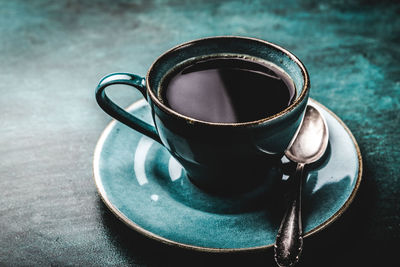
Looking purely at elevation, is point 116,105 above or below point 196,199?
above

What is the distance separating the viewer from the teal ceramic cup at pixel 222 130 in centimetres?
54

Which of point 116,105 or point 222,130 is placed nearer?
point 222,130

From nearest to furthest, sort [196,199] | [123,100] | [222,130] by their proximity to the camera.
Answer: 1. [222,130]
2. [196,199]
3. [123,100]

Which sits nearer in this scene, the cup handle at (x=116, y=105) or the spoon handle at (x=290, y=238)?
the spoon handle at (x=290, y=238)

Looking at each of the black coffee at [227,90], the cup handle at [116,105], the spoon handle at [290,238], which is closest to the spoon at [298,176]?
the spoon handle at [290,238]

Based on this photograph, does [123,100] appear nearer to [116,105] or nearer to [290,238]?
[116,105]

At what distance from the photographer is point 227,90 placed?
74 cm

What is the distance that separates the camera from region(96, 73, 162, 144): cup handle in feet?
2.08

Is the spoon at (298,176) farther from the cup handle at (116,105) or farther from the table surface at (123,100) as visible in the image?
the cup handle at (116,105)

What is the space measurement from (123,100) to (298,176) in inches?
19.1

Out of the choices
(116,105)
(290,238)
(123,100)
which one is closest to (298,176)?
(290,238)

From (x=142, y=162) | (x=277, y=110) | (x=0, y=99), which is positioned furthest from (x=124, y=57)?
(x=277, y=110)

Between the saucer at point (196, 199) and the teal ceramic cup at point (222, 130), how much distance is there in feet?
0.15

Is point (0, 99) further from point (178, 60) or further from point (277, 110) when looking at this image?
point (277, 110)
